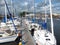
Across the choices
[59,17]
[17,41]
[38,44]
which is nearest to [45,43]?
[38,44]

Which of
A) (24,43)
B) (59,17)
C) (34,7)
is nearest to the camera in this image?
(24,43)

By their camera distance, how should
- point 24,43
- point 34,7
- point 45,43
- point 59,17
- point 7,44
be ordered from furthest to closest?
point 59,17
point 34,7
point 24,43
point 7,44
point 45,43

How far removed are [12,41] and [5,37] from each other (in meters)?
1.06

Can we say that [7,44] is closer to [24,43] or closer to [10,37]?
[10,37]

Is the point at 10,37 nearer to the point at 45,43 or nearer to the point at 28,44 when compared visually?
the point at 28,44

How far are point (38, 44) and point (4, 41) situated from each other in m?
4.46

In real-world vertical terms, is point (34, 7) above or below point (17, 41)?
above

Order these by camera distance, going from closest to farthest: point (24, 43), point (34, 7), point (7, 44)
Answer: point (7, 44)
point (24, 43)
point (34, 7)

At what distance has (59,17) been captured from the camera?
163750 millimetres

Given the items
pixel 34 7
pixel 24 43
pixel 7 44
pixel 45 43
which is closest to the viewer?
pixel 45 43

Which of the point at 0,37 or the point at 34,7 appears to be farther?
the point at 34,7

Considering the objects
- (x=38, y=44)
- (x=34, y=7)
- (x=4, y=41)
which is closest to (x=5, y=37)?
(x=4, y=41)

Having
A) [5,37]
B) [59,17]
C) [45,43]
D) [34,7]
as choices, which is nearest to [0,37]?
[5,37]

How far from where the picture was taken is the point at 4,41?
20.3 m
